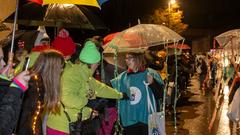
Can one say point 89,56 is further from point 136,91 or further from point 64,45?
point 136,91

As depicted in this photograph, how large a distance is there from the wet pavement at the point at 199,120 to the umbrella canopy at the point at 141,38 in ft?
14.5

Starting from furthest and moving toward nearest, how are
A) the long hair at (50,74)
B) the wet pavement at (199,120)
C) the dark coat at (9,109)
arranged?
the wet pavement at (199,120) → the long hair at (50,74) → the dark coat at (9,109)

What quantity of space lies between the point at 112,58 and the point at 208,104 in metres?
9.73

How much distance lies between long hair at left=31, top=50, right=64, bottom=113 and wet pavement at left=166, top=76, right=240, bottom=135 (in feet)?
23.1

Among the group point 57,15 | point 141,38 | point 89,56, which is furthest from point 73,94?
point 57,15

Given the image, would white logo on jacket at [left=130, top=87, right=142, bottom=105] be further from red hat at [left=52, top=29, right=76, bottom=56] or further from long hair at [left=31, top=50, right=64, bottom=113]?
long hair at [left=31, top=50, right=64, bottom=113]

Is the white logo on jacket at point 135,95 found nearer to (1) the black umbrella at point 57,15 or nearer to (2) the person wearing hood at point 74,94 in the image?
(2) the person wearing hood at point 74,94

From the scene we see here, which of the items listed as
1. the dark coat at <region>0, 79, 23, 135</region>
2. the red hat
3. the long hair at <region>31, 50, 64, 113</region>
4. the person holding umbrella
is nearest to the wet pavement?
the person holding umbrella

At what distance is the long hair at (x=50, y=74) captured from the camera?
12.8 feet

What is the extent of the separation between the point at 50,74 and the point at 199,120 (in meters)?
9.26

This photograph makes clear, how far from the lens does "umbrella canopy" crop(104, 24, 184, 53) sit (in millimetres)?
6527

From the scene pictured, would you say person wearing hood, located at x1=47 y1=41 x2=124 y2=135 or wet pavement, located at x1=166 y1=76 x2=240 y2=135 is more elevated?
person wearing hood, located at x1=47 y1=41 x2=124 y2=135

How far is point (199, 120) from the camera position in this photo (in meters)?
12.6

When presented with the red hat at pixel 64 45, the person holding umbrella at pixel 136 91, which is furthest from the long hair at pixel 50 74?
the person holding umbrella at pixel 136 91
